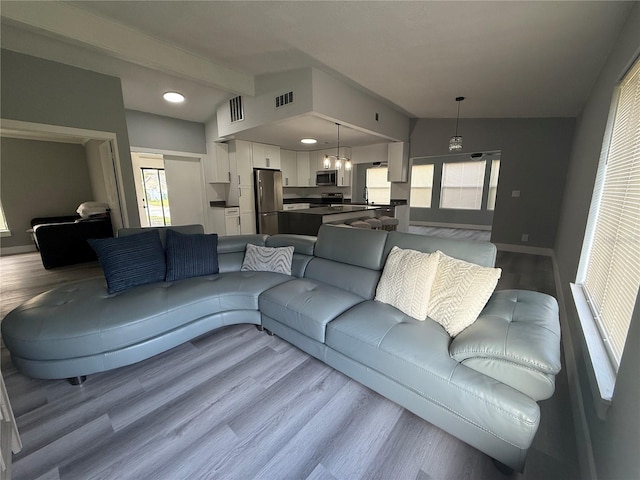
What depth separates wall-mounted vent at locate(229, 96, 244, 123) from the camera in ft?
14.5

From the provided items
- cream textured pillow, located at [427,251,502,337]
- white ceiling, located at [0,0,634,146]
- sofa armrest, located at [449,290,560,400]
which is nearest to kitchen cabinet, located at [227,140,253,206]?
white ceiling, located at [0,0,634,146]

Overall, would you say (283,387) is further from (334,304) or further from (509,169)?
(509,169)

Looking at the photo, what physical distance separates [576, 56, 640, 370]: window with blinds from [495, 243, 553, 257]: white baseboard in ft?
11.6

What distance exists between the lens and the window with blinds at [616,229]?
1.22 m

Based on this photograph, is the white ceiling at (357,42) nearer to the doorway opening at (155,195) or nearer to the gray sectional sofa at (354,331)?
the gray sectional sofa at (354,331)

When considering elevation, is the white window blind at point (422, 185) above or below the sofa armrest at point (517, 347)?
above

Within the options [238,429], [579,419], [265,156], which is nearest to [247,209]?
[265,156]

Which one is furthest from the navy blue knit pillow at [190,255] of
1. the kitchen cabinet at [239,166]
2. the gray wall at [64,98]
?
the kitchen cabinet at [239,166]

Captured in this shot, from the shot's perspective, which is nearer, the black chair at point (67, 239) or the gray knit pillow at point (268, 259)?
the gray knit pillow at point (268, 259)

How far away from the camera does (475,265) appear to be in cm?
167

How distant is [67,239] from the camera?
4504mm

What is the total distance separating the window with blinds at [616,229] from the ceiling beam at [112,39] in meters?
4.15

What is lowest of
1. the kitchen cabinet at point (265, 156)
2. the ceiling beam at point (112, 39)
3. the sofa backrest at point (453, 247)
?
the sofa backrest at point (453, 247)

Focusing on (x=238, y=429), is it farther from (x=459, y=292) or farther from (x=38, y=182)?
(x=38, y=182)
